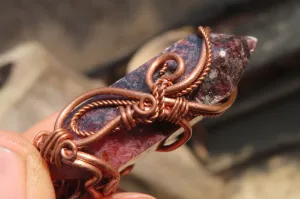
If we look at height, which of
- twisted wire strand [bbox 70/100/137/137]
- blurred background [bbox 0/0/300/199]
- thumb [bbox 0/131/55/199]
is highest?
twisted wire strand [bbox 70/100/137/137]

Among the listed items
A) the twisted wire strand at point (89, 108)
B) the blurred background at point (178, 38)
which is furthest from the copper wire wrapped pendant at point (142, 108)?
the blurred background at point (178, 38)

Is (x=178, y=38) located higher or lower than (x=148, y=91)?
lower

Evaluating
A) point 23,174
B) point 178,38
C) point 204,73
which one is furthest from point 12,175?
point 178,38

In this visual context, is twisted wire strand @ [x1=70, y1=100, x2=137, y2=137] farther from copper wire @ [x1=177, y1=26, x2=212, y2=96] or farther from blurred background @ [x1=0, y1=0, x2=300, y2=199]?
blurred background @ [x1=0, y1=0, x2=300, y2=199]

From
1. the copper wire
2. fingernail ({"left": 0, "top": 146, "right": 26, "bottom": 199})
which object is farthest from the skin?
the copper wire

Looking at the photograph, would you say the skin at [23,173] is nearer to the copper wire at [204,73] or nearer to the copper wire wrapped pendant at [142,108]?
the copper wire wrapped pendant at [142,108]

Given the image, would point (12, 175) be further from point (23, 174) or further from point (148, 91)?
point (148, 91)

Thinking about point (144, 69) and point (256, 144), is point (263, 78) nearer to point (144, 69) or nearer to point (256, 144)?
point (256, 144)
